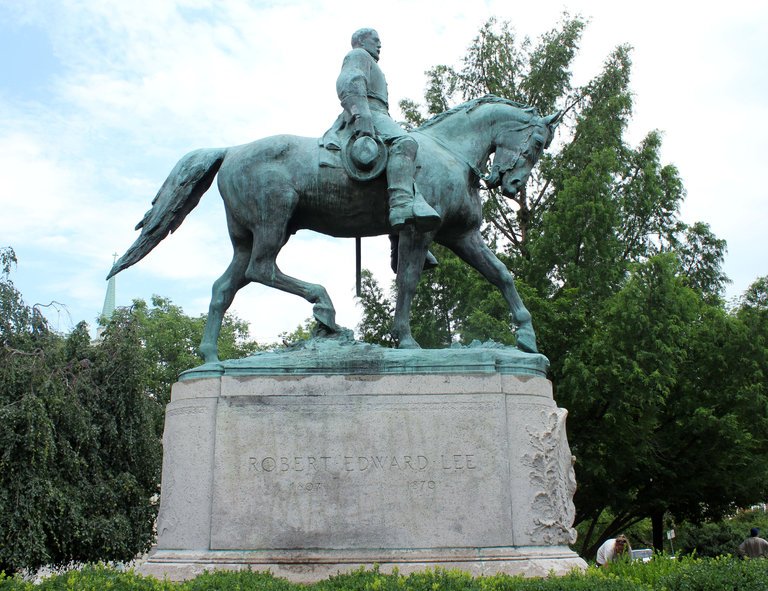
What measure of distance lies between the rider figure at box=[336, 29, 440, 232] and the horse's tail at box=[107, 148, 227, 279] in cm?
152

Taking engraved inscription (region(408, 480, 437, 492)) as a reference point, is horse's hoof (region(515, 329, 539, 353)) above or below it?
above

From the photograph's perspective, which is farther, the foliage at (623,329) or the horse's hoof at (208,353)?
→ the foliage at (623,329)

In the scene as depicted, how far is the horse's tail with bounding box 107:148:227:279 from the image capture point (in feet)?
29.8

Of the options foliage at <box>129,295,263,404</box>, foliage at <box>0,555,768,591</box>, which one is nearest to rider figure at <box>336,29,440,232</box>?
foliage at <box>0,555,768,591</box>

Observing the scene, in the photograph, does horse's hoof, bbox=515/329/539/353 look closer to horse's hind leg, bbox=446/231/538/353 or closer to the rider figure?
horse's hind leg, bbox=446/231/538/353

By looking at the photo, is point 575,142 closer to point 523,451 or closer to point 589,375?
point 589,375

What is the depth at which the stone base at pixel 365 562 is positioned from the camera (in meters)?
7.35

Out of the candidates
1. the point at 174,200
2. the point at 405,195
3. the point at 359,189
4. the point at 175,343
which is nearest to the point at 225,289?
the point at 174,200

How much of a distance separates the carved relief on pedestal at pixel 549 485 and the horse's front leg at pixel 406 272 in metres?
1.65

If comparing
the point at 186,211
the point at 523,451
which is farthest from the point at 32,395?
the point at 523,451

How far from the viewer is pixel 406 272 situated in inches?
352

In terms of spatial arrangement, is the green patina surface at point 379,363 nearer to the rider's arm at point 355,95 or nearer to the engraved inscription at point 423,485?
the engraved inscription at point 423,485

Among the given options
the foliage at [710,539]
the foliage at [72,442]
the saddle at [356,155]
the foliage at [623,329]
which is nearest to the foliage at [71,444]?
the foliage at [72,442]

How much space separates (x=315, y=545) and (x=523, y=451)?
2016 millimetres
